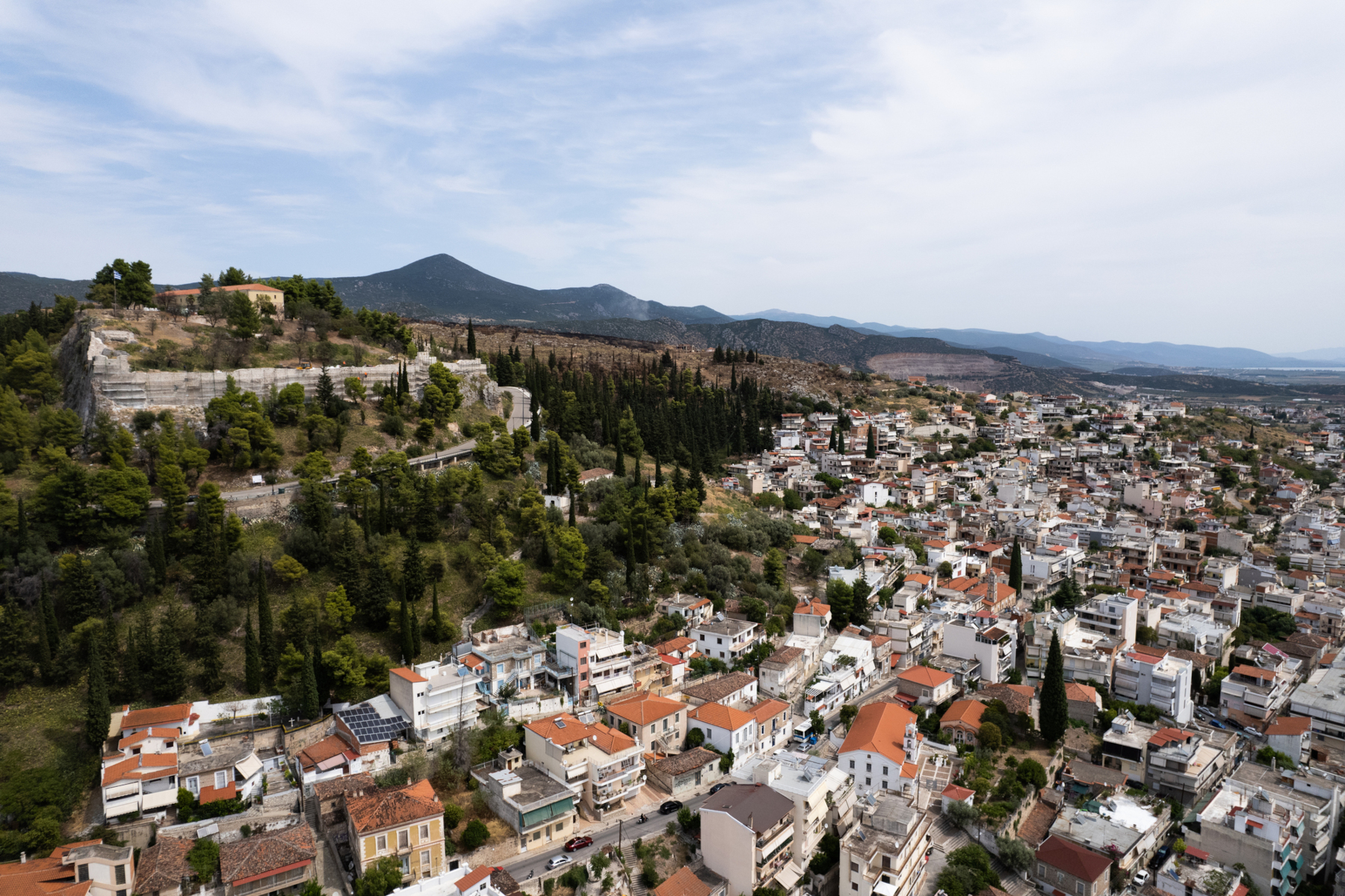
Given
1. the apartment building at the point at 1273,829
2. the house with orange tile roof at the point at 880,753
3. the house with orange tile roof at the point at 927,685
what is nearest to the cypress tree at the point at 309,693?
the house with orange tile roof at the point at 880,753

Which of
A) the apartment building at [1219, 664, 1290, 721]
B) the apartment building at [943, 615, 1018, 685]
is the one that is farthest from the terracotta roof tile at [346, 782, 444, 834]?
the apartment building at [1219, 664, 1290, 721]

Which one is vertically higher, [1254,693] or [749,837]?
[749,837]

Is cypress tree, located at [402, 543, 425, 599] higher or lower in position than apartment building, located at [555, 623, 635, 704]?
higher

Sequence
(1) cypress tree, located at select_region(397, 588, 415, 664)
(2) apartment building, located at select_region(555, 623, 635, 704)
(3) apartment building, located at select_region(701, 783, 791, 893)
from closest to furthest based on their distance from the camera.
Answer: (3) apartment building, located at select_region(701, 783, 791, 893) → (1) cypress tree, located at select_region(397, 588, 415, 664) → (2) apartment building, located at select_region(555, 623, 635, 704)

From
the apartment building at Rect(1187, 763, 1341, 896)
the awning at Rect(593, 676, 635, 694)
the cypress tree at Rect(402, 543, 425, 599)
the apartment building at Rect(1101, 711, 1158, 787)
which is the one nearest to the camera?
the apartment building at Rect(1187, 763, 1341, 896)

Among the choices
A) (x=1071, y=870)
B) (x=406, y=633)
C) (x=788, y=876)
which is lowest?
(x=788, y=876)

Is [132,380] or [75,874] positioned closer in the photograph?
[75,874]

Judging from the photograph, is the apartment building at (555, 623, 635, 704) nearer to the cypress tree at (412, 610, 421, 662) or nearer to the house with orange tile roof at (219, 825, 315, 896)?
the cypress tree at (412, 610, 421, 662)

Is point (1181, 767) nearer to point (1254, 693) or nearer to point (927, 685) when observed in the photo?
point (1254, 693)

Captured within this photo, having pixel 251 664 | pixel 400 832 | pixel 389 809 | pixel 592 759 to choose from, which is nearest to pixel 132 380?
pixel 251 664
